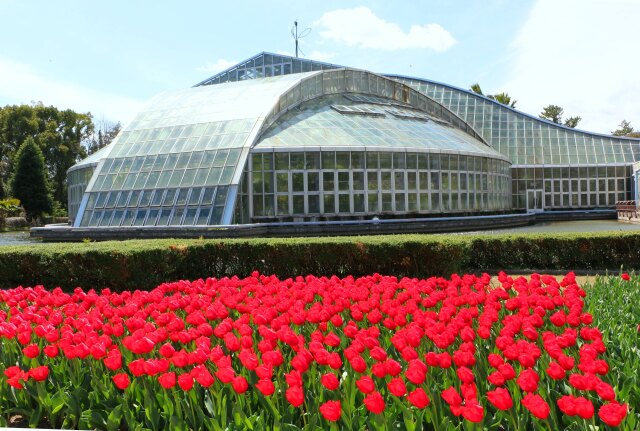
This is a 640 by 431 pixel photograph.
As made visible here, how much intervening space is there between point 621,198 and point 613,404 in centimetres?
4093

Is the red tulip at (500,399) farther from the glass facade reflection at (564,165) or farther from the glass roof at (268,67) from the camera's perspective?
the glass facade reflection at (564,165)

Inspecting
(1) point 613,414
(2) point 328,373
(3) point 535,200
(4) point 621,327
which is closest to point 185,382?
(2) point 328,373

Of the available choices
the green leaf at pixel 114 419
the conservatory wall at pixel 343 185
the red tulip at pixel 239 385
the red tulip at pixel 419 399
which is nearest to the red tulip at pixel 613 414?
the red tulip at pixel 419 399

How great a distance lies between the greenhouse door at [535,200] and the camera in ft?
130

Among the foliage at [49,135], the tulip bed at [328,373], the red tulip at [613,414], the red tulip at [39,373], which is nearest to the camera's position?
the red tulip at [613,414]

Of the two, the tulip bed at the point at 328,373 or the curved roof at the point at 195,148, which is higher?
the curved roof at the point at 195,148

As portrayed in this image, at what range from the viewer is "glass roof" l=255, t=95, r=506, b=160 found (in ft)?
79.8

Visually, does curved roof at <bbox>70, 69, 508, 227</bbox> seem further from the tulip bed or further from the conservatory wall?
the tulip bed

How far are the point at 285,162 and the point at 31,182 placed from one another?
35.1 metres

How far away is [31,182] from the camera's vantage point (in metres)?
50.5

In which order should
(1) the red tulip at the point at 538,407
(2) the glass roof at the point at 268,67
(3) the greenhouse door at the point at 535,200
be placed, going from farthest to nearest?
(3) the greenhouse door at the point at 535,200 → (2) the glass roof at the point at 268,67 → (1) the red tulip at the point at 538,407

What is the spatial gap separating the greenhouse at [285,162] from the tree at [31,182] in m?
20.5

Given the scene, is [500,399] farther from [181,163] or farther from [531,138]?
[531,138]

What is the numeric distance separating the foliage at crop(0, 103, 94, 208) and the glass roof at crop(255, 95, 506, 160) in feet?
128
